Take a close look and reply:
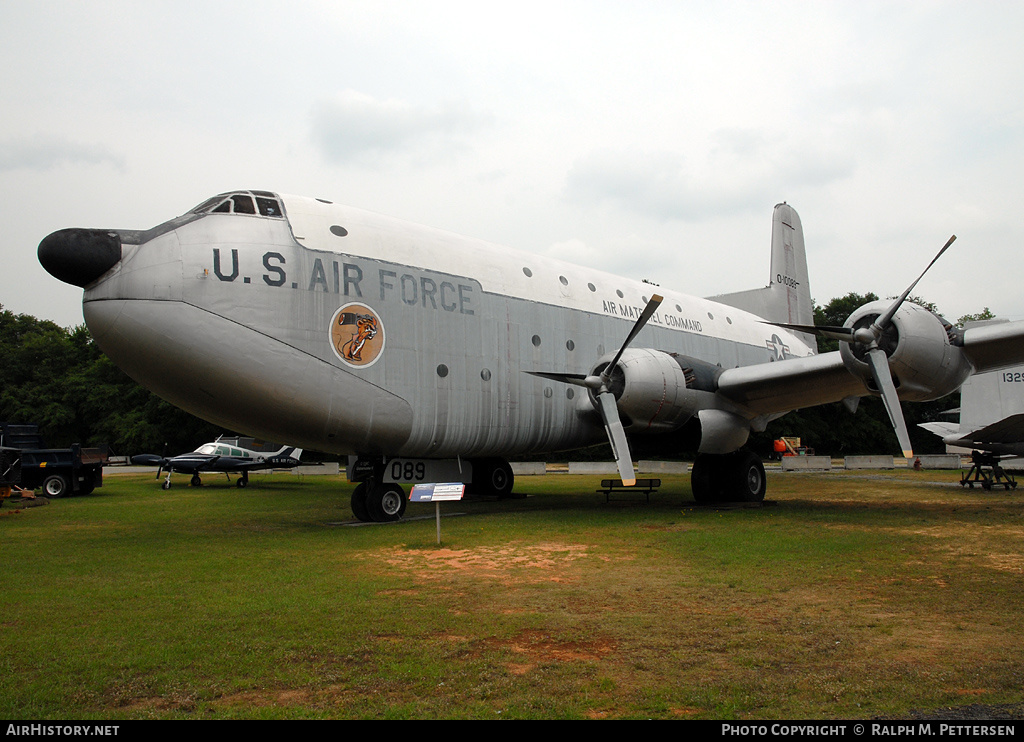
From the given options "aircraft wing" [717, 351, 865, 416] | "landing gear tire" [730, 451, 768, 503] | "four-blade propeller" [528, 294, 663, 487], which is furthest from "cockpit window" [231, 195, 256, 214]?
"landing gear tire" [730, 451, 768, 503]

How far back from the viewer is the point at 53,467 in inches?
840

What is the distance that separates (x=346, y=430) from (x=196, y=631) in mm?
5914

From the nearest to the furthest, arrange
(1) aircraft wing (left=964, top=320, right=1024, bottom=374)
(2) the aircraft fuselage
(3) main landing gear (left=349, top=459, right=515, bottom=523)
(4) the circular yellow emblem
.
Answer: (2) the aircraft fuselage, (4) the circular yellow emblem, (1) aircraft wing (left=964, top=320, right=1024, bottom=374), (3) main landing gear (left=349, top=459, right=515, bottom=523)

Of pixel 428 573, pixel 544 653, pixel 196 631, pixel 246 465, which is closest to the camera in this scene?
pixel 544 653

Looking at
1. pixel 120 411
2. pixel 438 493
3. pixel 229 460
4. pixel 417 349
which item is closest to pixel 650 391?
pixel 417 349

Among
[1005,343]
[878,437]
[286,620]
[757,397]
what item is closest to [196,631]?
[286,620]

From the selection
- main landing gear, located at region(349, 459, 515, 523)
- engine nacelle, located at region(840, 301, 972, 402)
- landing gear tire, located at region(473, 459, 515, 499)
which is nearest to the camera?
engine nacelle, located at region(840, 301, 972, 402)

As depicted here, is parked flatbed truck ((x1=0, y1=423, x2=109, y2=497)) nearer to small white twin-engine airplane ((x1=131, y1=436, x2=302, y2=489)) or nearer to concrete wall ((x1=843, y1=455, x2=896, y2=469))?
small white twin-engine airplane ((x1=131, y1=436, x2=302, y2=489))

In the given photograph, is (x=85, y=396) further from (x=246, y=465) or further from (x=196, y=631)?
(x=196, y=631)

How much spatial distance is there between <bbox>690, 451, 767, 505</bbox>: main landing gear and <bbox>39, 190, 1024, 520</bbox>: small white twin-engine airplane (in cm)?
4

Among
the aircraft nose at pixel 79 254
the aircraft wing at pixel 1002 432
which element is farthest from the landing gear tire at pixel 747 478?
the aircraft nose at pixel 79 254

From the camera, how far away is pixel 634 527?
1130 centimetres

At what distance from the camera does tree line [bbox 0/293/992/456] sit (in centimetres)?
4491

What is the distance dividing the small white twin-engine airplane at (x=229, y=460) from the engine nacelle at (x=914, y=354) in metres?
20.2
